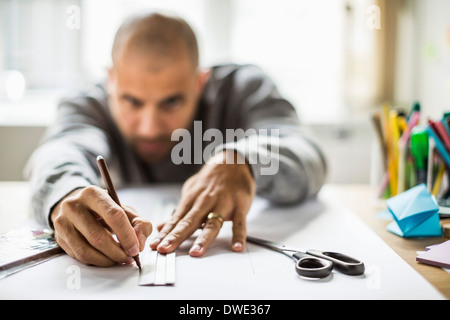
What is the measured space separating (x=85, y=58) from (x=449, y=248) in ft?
5.48

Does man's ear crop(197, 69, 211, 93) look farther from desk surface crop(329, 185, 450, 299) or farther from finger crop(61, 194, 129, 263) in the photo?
finger crop(61, 194, 129, 263)

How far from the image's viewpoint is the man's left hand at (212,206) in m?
0.64

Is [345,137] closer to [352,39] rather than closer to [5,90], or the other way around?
[352,39]

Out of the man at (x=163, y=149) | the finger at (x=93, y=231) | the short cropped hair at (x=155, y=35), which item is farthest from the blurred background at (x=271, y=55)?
the finger at (x=93, y=231)

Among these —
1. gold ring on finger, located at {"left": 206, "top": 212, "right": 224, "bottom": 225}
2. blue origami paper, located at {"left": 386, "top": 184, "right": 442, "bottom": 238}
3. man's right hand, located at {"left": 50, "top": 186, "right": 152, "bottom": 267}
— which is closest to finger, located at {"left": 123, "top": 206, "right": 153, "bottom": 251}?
man's right hand, located at {"left": 50, "top": 186, "right": 152, "bottom": 267}

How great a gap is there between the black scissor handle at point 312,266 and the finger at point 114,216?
19cm

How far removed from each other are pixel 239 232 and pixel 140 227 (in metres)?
0.14

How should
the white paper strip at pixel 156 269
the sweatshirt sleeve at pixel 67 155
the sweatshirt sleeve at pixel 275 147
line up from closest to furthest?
the white paper strip at pixel 156 269, the sweatshirt sleeve at pixel 67 155, the sweatshirt sleeve at pixel 275 147

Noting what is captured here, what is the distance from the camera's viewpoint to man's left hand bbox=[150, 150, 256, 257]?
64 centimetres

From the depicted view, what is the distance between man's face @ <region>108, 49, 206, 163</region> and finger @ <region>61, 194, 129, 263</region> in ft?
1.52

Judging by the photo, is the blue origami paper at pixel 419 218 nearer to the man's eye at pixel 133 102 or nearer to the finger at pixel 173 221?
the finger at pixel 173 221

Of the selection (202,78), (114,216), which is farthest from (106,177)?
(202,78)

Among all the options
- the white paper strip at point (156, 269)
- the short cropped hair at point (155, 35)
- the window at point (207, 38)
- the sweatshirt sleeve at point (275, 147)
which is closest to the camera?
the white paper strip at point (156, 269)

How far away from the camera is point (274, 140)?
0.91m
